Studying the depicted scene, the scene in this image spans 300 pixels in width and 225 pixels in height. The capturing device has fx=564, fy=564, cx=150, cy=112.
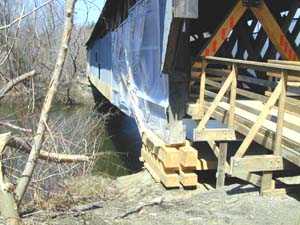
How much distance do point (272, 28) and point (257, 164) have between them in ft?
12.7

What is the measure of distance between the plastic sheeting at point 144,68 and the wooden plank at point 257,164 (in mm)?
3124

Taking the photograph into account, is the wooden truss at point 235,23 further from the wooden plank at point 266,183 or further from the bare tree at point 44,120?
the wooden plank at point 266,183

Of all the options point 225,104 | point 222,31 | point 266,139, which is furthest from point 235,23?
point 266,139

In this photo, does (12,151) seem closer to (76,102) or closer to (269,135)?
(269,135)

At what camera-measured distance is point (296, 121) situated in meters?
7.25

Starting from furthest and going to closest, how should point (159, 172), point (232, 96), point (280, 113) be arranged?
point (159, 172) < point (232, 96) < point (280, 113)

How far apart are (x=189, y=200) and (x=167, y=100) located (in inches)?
99.2

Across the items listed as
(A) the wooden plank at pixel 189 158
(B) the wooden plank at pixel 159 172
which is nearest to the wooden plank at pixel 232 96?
(A) the wooden plank at pixel 189 158

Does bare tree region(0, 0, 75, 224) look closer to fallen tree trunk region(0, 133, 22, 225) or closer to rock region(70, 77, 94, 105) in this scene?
fallen tree trunk region(0, 133, 22, 225)

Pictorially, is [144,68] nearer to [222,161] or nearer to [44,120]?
[222,161]

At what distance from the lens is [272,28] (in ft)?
32.1

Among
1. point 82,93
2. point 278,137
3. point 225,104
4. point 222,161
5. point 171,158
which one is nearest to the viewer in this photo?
point 278,137

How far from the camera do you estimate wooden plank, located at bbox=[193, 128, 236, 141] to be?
8.00 metres

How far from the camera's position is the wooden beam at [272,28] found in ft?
31.9
